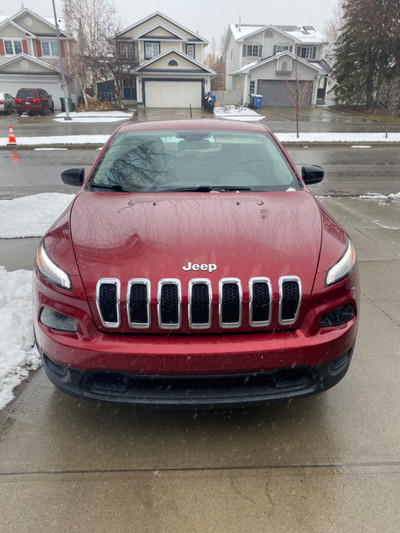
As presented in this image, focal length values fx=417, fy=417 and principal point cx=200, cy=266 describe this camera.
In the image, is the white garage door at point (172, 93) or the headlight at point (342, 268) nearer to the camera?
the headlight at point (342, 268)

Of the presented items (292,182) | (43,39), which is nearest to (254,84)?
(43,39)

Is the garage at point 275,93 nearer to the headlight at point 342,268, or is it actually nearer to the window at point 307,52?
the window at point 307,52

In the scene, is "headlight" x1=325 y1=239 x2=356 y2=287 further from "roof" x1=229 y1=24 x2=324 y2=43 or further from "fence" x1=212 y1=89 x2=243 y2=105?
"roof" x1=229 y1=24 x2=324 y2=43

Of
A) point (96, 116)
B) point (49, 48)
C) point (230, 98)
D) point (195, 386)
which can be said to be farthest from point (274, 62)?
point (195, 386)

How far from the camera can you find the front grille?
6.61 ft

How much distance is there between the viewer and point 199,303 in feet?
6.63

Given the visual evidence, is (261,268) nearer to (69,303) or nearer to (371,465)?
(69,303)

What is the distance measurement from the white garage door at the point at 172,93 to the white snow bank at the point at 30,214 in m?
32.9

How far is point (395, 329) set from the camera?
3430 millimetres

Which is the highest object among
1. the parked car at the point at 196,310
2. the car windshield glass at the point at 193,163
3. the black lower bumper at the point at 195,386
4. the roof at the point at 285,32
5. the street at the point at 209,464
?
the roof at the point at 285,32

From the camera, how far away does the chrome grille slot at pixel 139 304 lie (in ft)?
6.61

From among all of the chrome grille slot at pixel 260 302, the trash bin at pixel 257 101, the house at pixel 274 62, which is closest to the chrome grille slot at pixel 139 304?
the chrome grille slot at pixel 260 302

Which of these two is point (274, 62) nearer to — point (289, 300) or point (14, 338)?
point (14, 338)

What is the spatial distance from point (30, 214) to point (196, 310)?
5.23 metres
